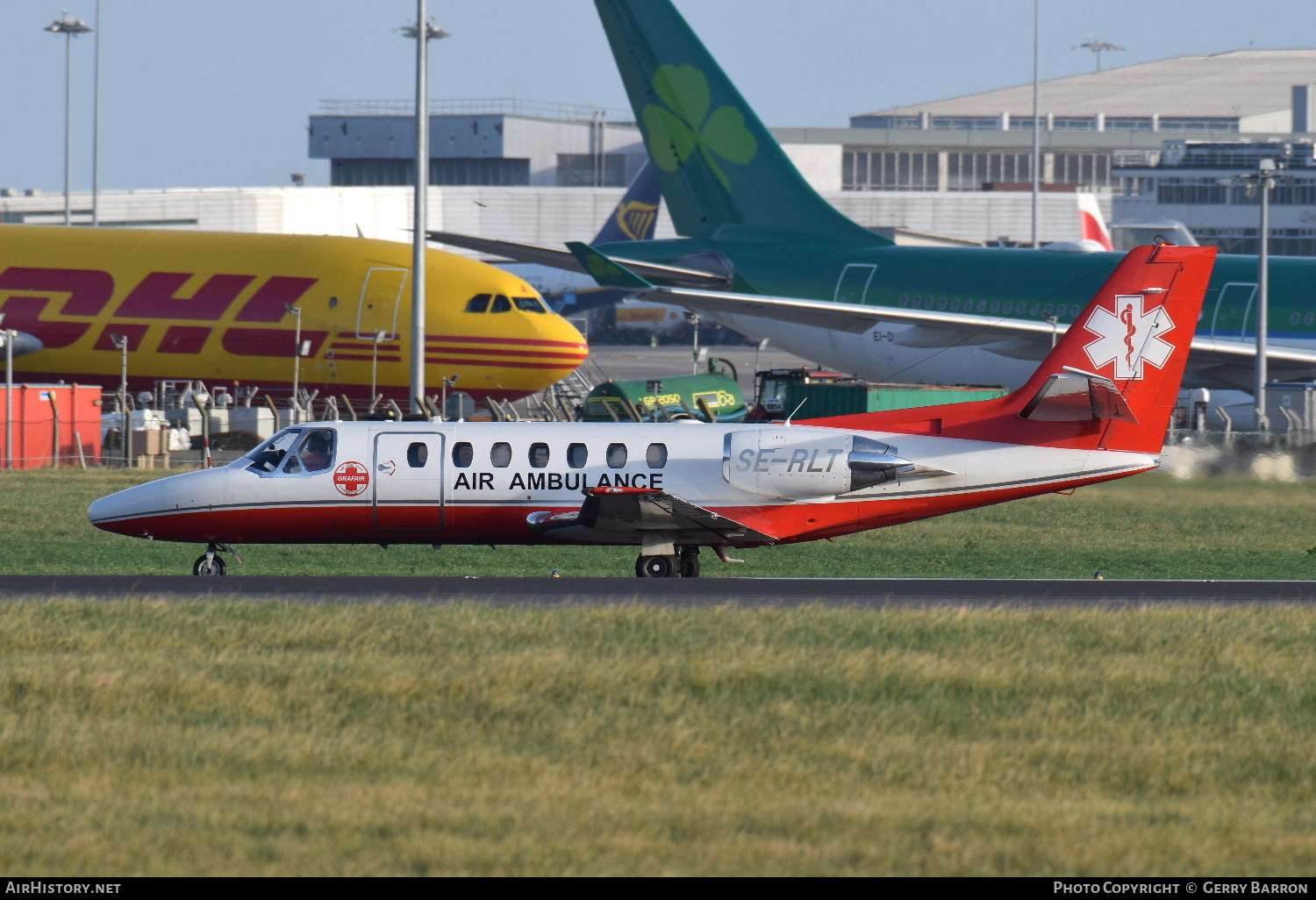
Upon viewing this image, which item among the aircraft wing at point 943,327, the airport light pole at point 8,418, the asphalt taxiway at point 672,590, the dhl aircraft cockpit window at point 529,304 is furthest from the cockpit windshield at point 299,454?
the dhl aircraft cockpit window at point 529,304

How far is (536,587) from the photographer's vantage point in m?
22.7

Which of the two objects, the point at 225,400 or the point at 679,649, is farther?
the point at 225,400

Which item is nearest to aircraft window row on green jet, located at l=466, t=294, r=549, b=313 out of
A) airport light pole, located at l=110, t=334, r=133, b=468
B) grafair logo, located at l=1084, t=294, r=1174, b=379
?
airport light pole, located at l=110, t=334, r=133, b=468

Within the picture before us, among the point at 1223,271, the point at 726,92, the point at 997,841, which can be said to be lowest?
the point at 997,841

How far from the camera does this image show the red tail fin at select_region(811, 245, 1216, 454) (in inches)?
947

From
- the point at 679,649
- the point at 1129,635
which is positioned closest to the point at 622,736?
the point at 679,649

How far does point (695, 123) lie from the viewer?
47.7 meters

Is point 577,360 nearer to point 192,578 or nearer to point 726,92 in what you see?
point 726,92

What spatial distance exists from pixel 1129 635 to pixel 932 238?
83255mm

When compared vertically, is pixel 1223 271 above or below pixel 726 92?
below

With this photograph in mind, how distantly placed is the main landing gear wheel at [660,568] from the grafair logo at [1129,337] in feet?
22.1

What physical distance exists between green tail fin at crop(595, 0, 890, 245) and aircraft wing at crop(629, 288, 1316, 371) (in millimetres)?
6122

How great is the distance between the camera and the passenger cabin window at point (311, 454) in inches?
982

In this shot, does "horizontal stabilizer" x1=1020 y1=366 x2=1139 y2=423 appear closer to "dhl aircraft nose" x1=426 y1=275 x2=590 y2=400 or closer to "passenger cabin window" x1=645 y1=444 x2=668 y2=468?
"passenger cabin window" x1=645 y1=444 x2=668 y2=468
